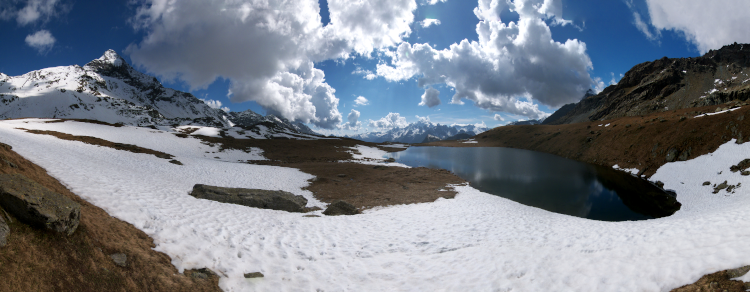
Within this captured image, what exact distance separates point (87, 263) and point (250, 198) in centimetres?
950

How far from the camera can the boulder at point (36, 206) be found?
5297mm

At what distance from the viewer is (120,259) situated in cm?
597

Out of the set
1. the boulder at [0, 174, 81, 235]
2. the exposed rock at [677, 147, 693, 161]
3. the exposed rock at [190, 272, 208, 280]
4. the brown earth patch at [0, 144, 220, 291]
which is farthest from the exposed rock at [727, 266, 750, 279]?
the exposed rock at [677, 147, 693, 161]

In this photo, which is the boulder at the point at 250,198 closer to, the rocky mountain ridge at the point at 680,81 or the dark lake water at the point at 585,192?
the dark lake water at the point at 585,192

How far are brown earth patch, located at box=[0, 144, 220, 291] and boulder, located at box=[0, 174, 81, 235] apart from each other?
168 mm

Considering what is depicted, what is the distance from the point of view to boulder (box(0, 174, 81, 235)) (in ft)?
17.4

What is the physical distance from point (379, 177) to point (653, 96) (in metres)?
138

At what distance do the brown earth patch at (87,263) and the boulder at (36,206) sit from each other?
0.55 ft

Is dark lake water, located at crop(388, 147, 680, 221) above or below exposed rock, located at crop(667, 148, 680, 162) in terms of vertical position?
below

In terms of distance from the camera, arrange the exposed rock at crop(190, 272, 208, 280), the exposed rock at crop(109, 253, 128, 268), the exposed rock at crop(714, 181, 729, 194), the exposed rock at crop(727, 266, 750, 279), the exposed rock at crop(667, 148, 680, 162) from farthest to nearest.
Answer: the exposed rock at crop(667, 148, 680, 162)
the exposed rock at crop(714, 181, 729, 194)
the exposed rock at crop(190, 272, 208, 280)
the exposed rock at crop(109, 253, 128, 268)
the exposed rock at crop(727, 266, 750, 279)

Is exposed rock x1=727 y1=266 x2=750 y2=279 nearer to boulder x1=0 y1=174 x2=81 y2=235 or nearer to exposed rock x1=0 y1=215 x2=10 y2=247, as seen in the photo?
exposed rock x1=0 y1=215 x2=10 y2=247

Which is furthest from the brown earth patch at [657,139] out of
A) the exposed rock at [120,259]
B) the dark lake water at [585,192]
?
the exposed rock at [120,259]

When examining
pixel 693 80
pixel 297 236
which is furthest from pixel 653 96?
pixel 297 236

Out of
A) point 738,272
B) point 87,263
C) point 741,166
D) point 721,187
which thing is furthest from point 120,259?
point 741,166
